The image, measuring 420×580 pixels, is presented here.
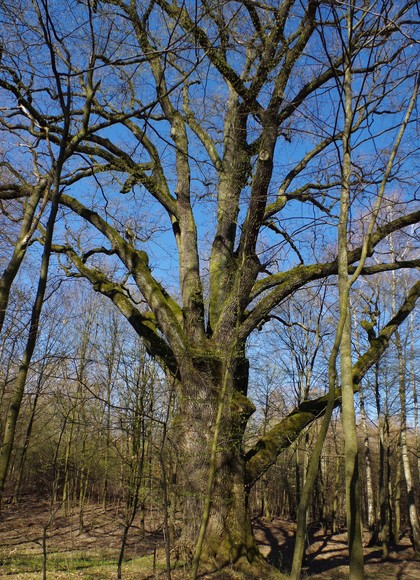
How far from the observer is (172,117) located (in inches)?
359

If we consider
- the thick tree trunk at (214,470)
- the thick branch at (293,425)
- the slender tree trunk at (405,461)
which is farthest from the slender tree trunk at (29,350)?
the slender tree trunk at (405,461)

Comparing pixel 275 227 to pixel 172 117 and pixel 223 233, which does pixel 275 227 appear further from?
pixel 172 117

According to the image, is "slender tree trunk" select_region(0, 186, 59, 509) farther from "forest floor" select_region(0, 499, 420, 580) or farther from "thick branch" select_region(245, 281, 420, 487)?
"thick branch" select_region(245, 281, 420, 487)

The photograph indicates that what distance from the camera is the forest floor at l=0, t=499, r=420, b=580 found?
6.41 m

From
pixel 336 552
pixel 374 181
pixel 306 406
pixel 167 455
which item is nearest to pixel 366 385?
pixel 336 552

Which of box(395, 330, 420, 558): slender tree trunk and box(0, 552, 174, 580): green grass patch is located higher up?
box(395, 330, 420, 558): slender tree trunk

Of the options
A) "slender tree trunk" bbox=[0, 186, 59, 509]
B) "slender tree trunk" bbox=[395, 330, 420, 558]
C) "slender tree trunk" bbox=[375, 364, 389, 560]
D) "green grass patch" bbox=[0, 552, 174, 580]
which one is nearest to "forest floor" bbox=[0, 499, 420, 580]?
"green grass patch" bbox=[0, 552, 174, 580]

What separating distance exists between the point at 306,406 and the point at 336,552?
7865 millimetres

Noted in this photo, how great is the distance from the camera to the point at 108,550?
11.3 m

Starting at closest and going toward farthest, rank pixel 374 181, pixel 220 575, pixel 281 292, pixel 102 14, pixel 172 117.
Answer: pixel 102 14
pixel 374 181
pixel 220 575
pixel 281 292
pixel 172 117

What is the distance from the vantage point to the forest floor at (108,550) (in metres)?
6.41

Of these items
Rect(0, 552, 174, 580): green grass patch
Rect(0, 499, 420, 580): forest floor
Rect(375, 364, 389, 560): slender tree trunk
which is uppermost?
Rect(375, 364, 389, 560): slender tree trunk

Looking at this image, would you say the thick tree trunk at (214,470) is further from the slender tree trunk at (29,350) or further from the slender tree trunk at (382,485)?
the slender tree trunk at (382,485)

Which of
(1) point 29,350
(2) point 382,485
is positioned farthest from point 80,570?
(2) point 382,485
